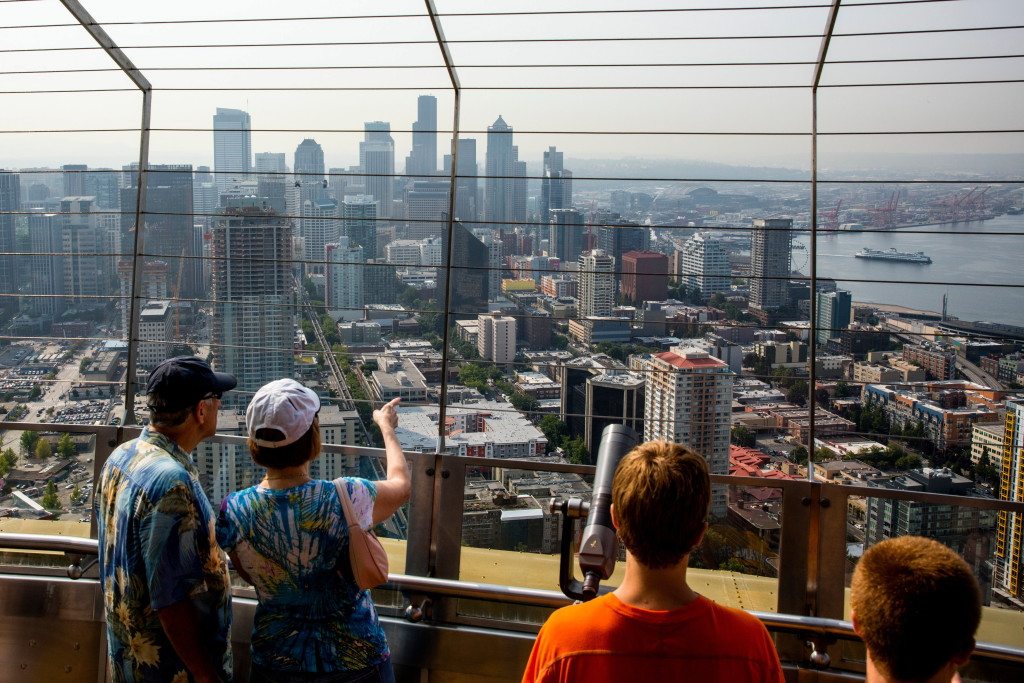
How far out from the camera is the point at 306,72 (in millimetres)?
3312

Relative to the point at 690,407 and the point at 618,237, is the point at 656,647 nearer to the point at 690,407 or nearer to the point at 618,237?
the point at 690,407

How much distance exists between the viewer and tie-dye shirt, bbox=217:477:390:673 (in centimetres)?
190

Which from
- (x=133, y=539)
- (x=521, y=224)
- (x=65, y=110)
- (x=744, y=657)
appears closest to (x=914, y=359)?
(x=521, y=224)

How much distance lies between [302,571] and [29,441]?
1858 mm

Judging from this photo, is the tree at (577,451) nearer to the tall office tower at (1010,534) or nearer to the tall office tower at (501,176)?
the tall office tower at (501,176)

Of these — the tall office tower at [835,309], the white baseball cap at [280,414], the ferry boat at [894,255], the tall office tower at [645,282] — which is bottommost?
the white baseball cap at [280,414]

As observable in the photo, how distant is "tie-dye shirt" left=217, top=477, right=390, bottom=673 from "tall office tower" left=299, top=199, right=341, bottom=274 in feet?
4.57

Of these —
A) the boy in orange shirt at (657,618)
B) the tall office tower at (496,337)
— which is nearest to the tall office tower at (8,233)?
the tall office tower at (496,337)

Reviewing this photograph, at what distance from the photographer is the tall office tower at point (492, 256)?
3020mm

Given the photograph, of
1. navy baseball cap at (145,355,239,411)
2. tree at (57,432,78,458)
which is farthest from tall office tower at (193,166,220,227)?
navy baseball cap at (145,355,239,411)

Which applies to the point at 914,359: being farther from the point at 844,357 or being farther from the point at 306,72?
the point at 306,72

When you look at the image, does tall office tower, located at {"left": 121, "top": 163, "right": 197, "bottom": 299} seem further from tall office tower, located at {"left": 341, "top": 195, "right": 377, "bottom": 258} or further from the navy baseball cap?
the navy baseball cap

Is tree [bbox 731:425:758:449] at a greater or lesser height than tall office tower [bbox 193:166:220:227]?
lesser

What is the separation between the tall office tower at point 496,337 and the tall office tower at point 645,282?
0.39 metres
